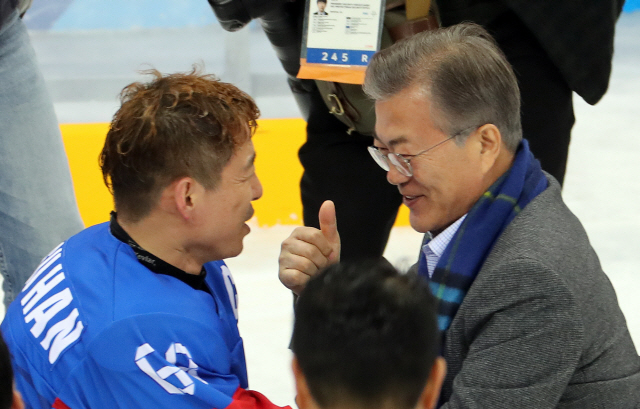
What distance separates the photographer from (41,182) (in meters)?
1.91

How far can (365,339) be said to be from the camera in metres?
0.86

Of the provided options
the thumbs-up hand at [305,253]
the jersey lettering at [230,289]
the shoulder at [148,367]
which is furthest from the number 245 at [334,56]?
the shoulder at [148,367]

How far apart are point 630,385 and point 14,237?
139cm

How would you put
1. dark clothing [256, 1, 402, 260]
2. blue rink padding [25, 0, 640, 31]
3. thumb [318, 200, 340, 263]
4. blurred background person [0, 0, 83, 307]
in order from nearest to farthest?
thumb [318, 200, 340, 263] < blurred background person [0, 0, 83, 307] < dark clothing [256, 1, 402, 260] < blue rink padding [25, 0, 640, 31]

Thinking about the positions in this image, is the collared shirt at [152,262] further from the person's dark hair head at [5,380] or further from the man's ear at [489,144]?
the man's ear at [489,144]

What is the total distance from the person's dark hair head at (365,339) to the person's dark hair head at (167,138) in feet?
1.47

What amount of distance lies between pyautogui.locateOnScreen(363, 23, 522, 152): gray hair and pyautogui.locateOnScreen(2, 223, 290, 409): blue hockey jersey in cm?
52

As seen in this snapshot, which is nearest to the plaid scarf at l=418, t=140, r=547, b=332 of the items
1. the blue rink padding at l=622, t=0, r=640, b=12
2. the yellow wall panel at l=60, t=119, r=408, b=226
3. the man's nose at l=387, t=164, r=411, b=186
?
the man's nose at l=387, t=164, r=411, b=186

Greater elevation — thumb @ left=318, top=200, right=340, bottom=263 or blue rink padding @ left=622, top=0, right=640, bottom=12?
thumb @ left=318, top=200, right=340, bottom=263

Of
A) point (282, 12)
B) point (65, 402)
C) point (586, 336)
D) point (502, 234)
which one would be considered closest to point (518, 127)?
point (502, 234)

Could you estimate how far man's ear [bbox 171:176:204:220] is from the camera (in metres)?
1.29

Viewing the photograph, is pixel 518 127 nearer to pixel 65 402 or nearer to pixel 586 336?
pixel 586 336

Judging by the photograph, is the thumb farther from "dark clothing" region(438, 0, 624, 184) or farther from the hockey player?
"dark clothing" region(438, 0, 624, 184)

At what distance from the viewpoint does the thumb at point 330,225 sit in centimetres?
148
